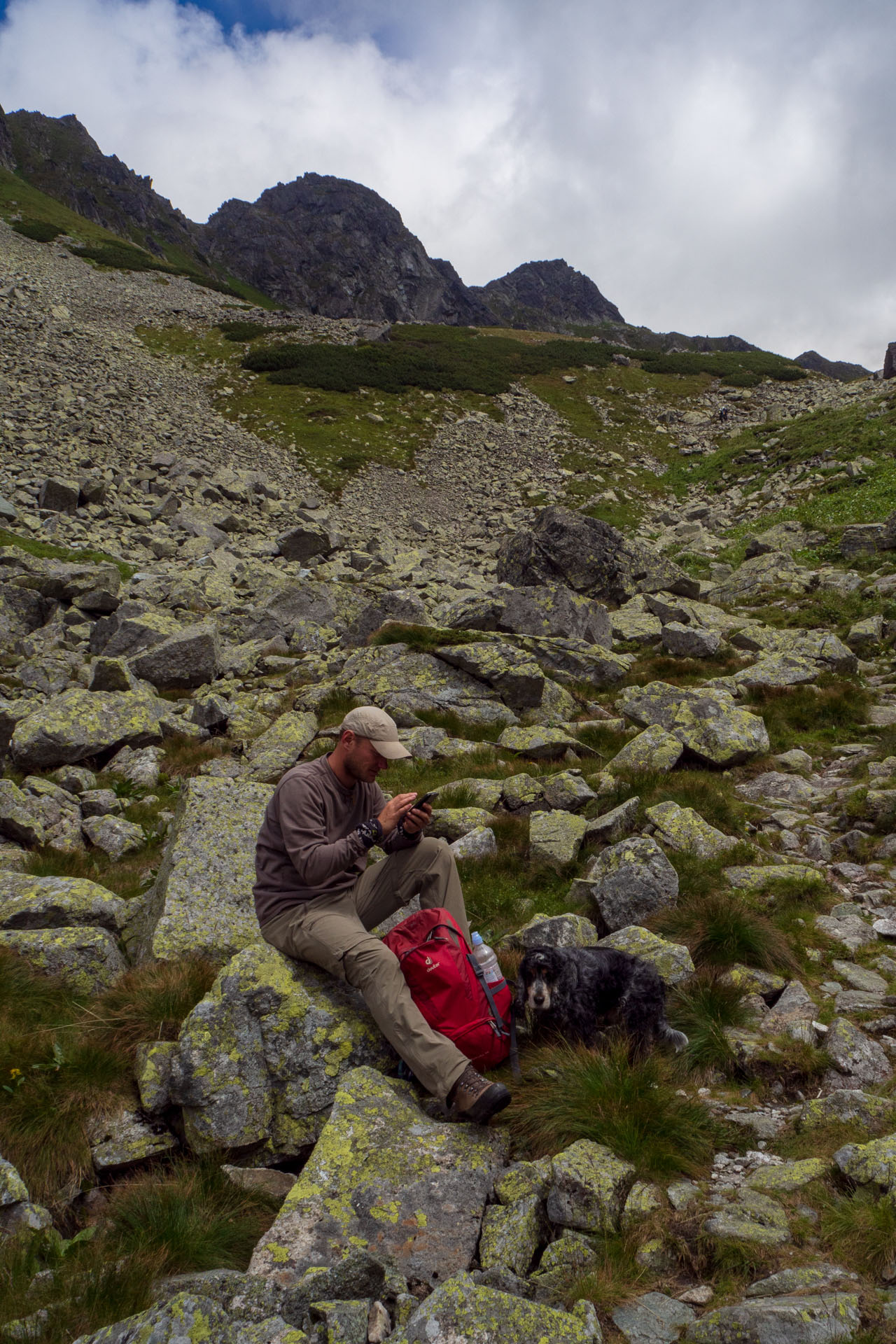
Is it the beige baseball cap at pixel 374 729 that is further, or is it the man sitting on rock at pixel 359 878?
the beige baseball cap at pixel 374 729

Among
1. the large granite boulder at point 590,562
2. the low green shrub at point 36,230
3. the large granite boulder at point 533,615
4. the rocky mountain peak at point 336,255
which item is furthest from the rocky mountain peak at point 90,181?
the large granite boulder at point 533,615

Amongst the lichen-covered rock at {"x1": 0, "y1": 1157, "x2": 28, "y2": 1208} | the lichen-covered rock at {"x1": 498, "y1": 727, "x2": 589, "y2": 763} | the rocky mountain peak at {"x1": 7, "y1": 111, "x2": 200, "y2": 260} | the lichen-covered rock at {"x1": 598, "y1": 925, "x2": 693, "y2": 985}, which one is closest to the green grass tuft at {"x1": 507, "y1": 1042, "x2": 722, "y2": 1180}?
the lichen-covered rock at {"x1": 598, "y1": 925, "x2": 693, "y2": 985}

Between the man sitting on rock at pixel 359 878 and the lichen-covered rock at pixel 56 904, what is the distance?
2026 mm

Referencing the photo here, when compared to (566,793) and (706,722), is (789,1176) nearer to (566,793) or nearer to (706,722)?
(566,793)

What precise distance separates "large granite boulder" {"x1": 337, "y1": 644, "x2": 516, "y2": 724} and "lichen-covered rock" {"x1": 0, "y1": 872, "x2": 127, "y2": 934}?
6779 mm

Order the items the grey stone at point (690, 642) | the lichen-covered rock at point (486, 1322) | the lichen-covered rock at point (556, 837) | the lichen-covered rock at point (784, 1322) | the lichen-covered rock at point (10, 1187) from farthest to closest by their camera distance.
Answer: the grey stone at point (690, 642)
the lichen-covered rock at point (556, 837)
the lichen-covered rock at point (10, 1187)
the lichen-covered rock at point (486, 1322)
the lichen-covered rock at point (784, 1322)

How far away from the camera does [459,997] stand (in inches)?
206

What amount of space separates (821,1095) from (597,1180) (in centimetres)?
186

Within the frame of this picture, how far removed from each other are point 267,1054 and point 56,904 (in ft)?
9.39

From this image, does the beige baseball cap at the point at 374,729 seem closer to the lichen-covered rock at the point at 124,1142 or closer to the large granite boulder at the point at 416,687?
the lichen-covered rock at the point at 124,1142

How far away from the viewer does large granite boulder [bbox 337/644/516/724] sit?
44.1ft

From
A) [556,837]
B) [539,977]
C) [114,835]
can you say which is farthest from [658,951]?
[114,835]

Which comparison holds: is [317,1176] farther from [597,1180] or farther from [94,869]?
[94,869]

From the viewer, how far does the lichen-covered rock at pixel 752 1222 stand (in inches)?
134
